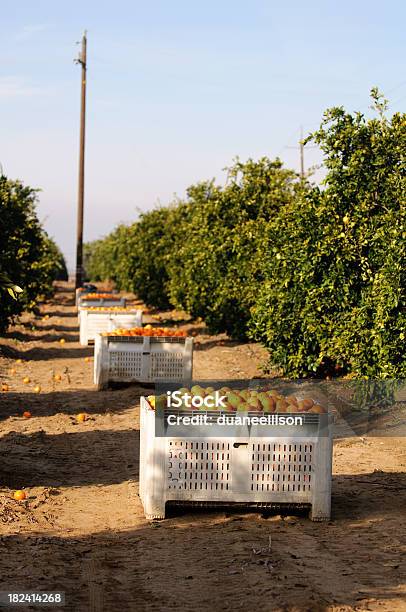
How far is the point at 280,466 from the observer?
7668mm

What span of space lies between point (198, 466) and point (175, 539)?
714 millimetres

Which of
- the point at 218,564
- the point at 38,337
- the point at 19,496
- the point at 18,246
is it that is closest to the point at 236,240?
the point at 18,246

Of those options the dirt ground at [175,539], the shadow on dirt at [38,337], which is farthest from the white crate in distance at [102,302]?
the dirt ground at [175,539]

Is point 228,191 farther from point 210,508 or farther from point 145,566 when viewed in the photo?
point 145,566

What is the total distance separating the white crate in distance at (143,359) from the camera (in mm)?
15359

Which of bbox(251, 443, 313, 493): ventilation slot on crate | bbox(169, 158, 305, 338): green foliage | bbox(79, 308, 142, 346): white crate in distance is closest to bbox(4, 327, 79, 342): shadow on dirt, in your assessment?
bbox(79, 308, 142, 346): white crate in distance

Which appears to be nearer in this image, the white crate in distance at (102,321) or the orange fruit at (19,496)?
the orange fruit at (19,496)

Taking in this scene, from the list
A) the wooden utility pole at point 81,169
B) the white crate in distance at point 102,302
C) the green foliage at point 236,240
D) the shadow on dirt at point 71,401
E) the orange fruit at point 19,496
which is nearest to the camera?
the orange fruit at point 19,496

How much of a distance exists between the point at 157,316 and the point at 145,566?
30.5 m

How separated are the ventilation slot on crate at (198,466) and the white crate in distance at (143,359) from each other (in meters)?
7.64

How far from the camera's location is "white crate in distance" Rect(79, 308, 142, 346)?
21.5 metres

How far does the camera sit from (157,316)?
121 ft

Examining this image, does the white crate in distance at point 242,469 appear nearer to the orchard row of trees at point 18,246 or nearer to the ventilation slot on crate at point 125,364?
the ventilation slot on crate at point 125,364

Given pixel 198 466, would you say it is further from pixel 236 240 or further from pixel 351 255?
pixel 236 240
